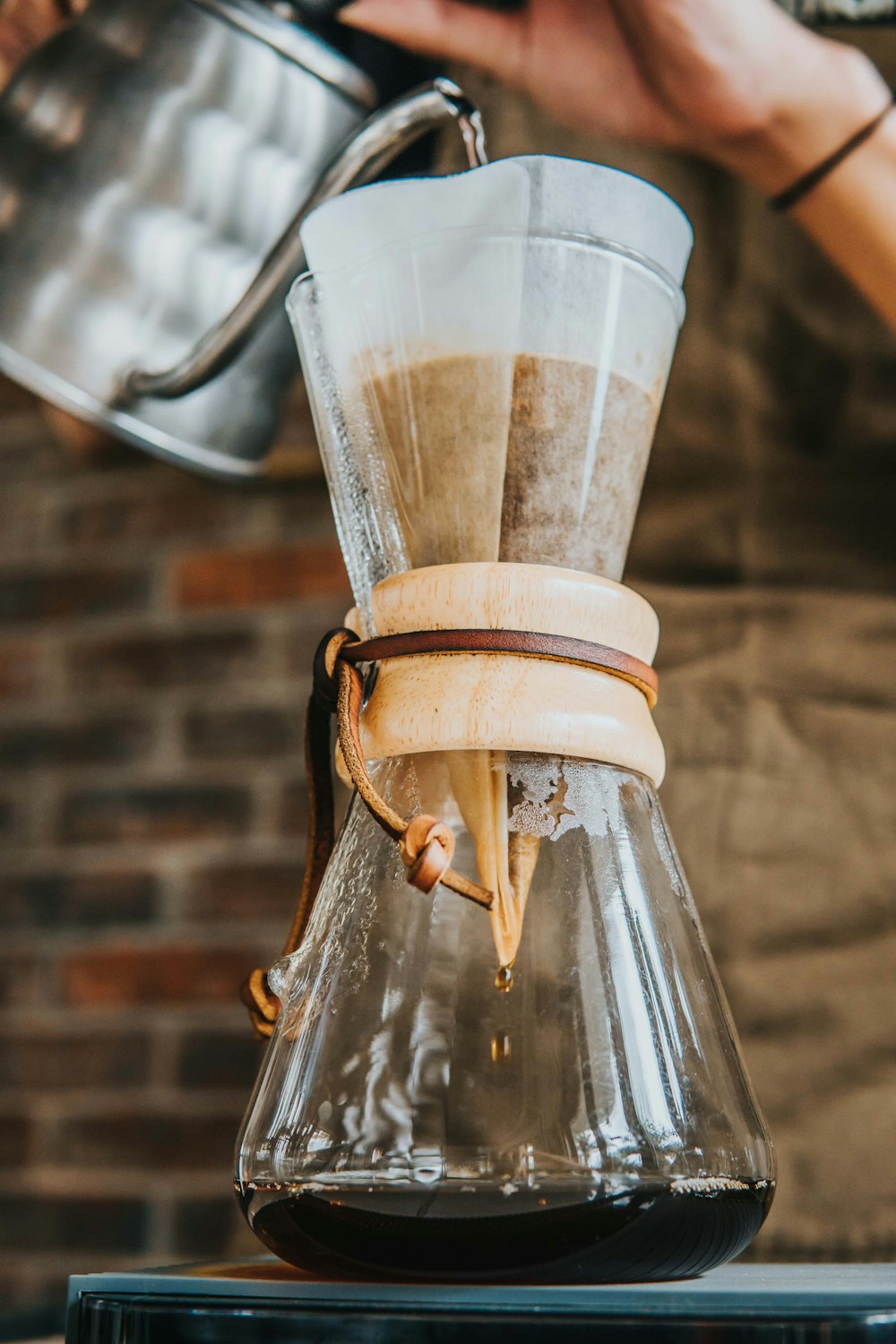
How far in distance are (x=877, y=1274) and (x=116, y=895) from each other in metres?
0.89

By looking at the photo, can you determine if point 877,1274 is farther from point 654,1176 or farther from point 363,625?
point 363,625

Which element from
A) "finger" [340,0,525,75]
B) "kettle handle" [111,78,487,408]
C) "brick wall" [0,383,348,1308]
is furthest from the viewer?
"brick wall" [0,383,348,1308]

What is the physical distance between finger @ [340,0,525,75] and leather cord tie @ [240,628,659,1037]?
16.6 inches

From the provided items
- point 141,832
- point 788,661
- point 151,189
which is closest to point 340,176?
point 151,189

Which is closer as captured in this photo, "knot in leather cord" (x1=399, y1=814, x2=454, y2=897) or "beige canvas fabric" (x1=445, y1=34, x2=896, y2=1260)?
"knot in leather cord" (x1=399, y1=814, x2=454, y2=897)

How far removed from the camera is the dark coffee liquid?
28 centimetres

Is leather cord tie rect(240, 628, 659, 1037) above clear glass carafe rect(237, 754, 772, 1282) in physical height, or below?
above

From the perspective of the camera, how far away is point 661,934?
0.33m

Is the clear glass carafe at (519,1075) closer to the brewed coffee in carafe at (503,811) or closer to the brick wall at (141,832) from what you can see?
the brewed coffee in carafe at (503,811)

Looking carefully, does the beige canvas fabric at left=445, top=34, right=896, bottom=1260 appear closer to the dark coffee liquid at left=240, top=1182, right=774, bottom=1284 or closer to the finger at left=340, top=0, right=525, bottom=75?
the finger at left=340, top=0, right=525, bottom=75

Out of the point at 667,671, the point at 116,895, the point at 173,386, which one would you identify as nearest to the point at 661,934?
the point at 173,386

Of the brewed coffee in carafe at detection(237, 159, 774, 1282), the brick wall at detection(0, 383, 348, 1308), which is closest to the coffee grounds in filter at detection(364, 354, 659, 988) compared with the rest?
the brewed coffee in carafe at detection(237, 159, 774, 1282)

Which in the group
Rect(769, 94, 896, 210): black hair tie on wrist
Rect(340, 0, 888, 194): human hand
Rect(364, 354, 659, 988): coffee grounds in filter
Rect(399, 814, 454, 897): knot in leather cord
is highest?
Rect(340, 0, 888, 194): human hand

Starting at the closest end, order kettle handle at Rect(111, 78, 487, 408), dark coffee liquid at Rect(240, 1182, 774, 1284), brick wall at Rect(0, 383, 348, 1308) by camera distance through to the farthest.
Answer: dark coffee liquid at Rect(240, 1182, 774, 1284)
kettle handle at Rect(111, 78, 487, 408)
brick wall at Rect(0, 383, 348, 1308)
